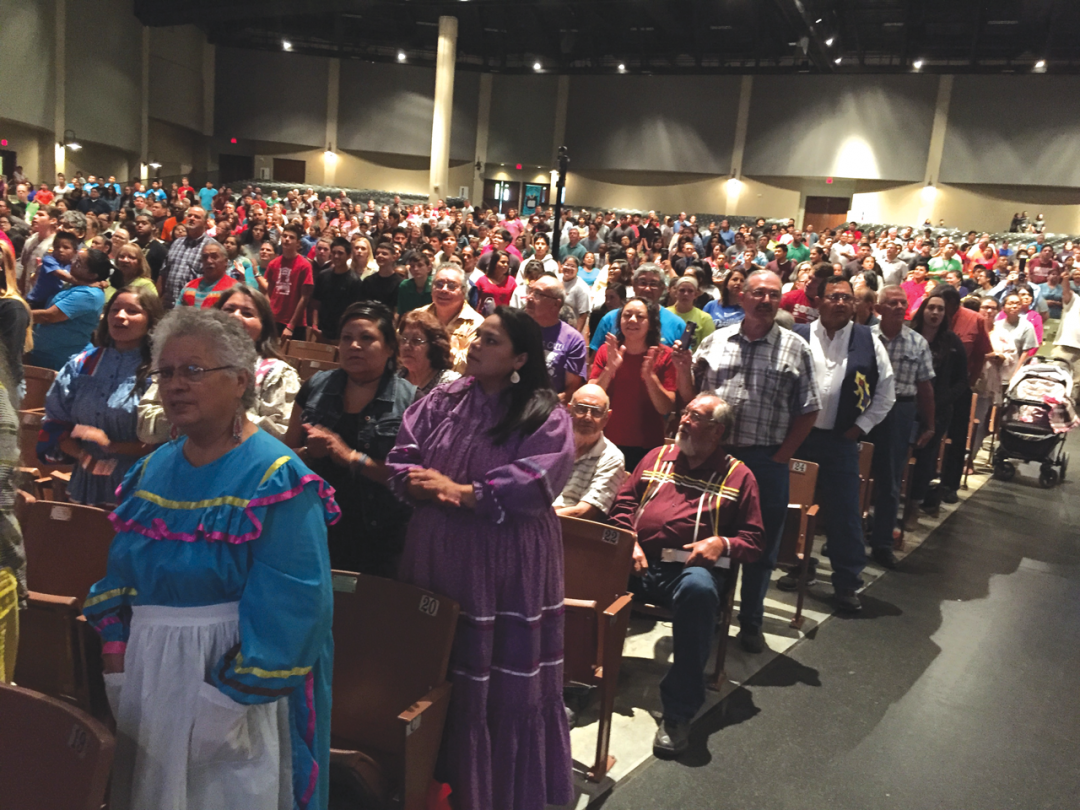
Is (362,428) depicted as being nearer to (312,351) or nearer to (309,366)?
(309,366)

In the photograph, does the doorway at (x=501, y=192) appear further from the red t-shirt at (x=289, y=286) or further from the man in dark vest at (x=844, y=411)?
the man in dark vest at (x=844, y=411)

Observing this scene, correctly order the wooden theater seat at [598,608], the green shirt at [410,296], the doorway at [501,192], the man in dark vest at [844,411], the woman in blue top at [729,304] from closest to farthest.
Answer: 1. the wooden theater seat at [598,608]
2. the man in dark vest at [844,411]
3. the green shirt at [410,296]
4. the woman in blue top at [729,304]
5. the doorway at [501,192]

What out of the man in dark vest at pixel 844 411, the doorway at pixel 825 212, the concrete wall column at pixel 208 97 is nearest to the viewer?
the man in dark vest at pixel 844 411

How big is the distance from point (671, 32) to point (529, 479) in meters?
25.1

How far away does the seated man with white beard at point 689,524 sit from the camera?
9.58 feet

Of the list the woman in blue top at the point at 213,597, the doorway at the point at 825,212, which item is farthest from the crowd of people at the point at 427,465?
the doorway at the point at 825,212

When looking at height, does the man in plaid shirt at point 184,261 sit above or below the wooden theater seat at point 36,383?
above

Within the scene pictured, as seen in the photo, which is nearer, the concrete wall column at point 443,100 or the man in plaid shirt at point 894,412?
the man in plaid shirt at point 894,412

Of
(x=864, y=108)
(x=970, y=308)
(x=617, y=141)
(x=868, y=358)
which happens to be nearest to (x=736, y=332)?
(x=868, y=358)

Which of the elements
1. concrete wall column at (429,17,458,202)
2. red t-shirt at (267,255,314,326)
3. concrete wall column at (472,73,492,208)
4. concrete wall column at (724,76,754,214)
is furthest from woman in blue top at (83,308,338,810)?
concrete wall column at (472,73,492,208)

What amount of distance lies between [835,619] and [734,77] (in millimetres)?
24344

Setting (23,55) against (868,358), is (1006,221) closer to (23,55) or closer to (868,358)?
(868,358)

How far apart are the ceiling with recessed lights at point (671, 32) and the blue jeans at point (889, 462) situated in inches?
611

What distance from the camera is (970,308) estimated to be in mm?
6453
